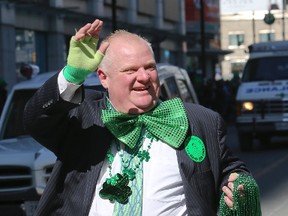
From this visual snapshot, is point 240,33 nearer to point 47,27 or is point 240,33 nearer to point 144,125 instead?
point 47,27

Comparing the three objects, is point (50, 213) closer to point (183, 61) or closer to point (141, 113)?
point (141, 113)

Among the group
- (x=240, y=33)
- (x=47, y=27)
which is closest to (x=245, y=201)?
(x=47, y=27)

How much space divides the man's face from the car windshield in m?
16.8

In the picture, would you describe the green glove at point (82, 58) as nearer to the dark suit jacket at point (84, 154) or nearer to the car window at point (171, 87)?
the dark suit jacket at point (84, 154)

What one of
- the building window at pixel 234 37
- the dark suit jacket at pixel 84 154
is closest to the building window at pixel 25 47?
the dark suit jacket at pixel 84 154

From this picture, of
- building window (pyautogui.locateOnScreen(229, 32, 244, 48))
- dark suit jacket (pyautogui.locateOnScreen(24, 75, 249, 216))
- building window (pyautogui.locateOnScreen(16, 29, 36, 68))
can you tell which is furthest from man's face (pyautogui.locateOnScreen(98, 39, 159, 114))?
building window (pyautogui.locateOnScreen(229, 32, 244, 48))

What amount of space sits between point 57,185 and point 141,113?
44 centimetres

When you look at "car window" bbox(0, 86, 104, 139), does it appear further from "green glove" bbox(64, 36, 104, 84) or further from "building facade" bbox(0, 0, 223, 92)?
"building facade" bbox(0, 0, 223, 92)

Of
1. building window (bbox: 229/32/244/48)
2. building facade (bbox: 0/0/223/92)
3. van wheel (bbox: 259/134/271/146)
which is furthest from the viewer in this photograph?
building window (bbox: 229/32/244/48)

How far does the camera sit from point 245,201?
3.62 metres

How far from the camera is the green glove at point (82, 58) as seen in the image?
3543 millimetres

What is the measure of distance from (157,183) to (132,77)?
0.42 metres

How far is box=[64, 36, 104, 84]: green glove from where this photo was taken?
3.54 metres

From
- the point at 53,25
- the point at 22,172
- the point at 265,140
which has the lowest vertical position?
the point at 265,140
